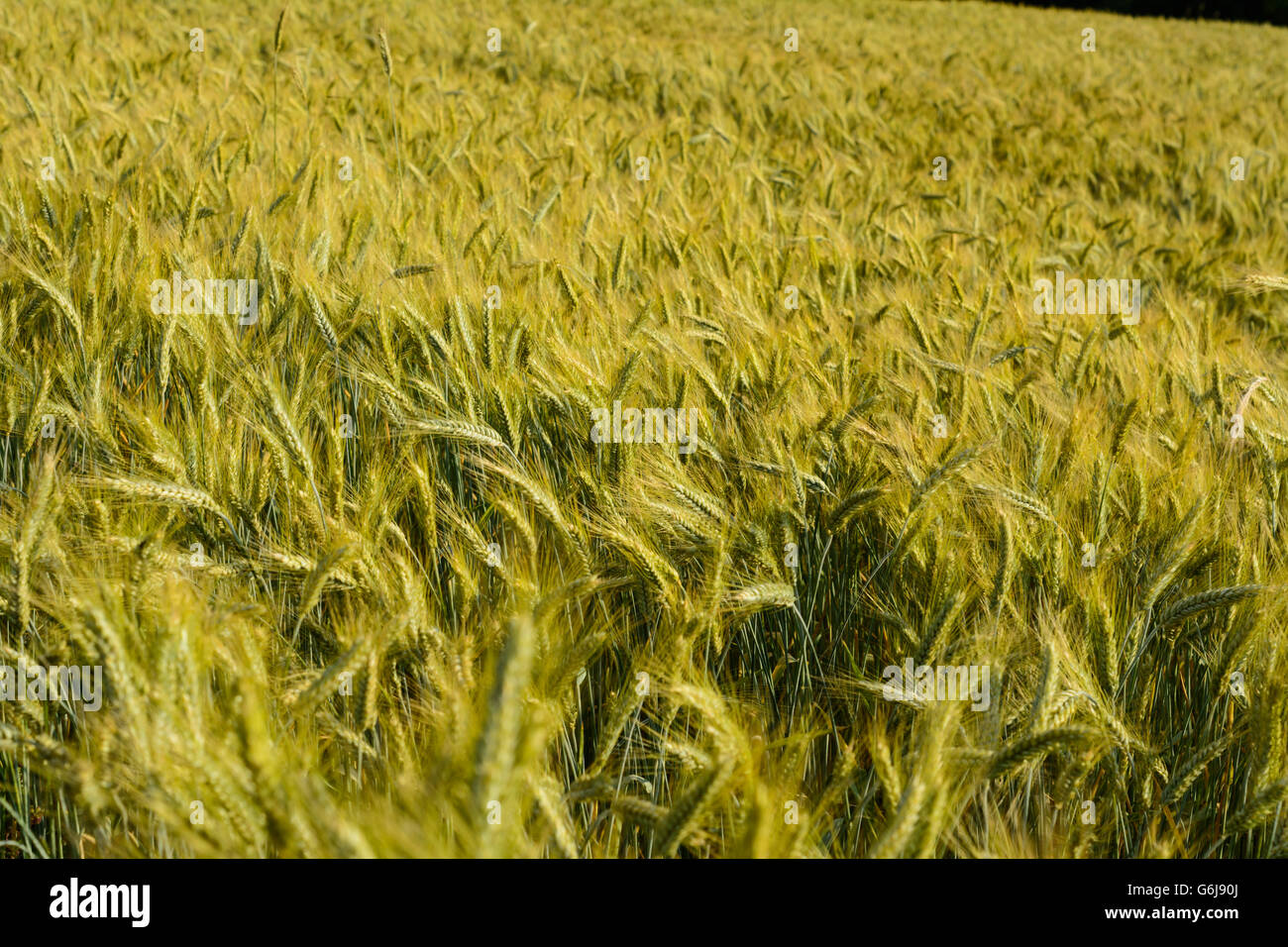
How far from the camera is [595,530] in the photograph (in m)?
1.43

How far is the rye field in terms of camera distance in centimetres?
105

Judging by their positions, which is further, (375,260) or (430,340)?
(375,260)

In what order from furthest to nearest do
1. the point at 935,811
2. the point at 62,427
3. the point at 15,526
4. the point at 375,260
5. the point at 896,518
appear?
the point at 375,260 → the point at 62,427 → the point at 896,518 → the point at 15,526 → the point at 935,811

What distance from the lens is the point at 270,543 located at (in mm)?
1521

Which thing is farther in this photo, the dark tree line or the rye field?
the dark tree line

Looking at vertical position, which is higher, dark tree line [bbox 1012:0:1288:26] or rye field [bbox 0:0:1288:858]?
dark tree line [bbox 1012:0:1288:26]

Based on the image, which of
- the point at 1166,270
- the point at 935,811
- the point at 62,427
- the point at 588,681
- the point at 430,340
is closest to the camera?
the point at 935,811

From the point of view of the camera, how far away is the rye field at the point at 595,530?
1.05m

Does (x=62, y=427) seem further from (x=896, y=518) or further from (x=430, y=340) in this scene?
(x=896, y=518)

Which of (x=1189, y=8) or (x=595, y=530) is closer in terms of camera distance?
(x=595, y=530)

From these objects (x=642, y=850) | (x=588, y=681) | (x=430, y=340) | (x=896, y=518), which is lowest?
(x=642, y=850)

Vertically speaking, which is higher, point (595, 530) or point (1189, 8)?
point (1189, 8)

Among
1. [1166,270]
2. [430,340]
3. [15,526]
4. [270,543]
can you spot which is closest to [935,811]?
[270,543]
